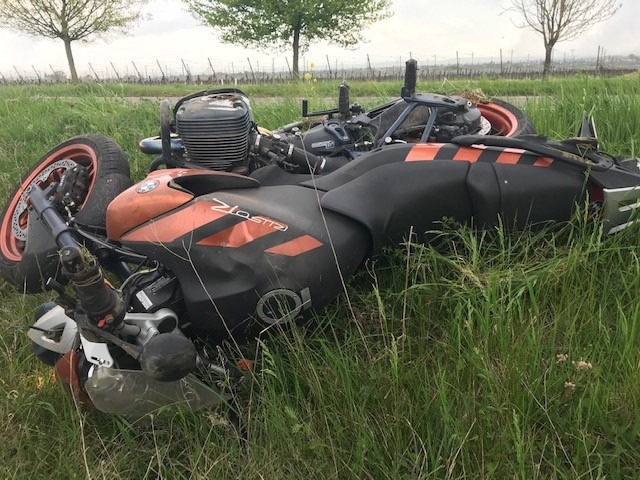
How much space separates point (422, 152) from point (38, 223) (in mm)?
1978

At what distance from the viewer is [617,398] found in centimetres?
151

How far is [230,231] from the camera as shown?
6.06 feet

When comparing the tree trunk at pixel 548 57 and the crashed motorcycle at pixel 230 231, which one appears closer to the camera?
the crashed motorcycle at pixel 230 231

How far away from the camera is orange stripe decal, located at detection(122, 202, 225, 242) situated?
1.85 m

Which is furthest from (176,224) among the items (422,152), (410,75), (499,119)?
(499,119)

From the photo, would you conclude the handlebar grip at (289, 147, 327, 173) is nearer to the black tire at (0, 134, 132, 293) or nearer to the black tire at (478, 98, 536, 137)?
the black tire at (0, 134, 132, 293)

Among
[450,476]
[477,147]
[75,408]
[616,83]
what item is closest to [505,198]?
[477,147]

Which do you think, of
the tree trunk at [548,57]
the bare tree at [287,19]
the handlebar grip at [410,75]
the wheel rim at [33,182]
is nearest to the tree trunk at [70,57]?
the bare tree at [287,19]

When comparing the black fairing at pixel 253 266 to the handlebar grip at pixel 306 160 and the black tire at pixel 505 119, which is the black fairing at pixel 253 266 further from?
the black tire at pixel 505 119

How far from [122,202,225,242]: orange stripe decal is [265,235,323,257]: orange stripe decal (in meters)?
0.24

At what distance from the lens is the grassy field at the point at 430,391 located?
1449 millimetres

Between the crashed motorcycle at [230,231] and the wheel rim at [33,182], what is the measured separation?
535 millimetres

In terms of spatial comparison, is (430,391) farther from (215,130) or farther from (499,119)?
(499,119)

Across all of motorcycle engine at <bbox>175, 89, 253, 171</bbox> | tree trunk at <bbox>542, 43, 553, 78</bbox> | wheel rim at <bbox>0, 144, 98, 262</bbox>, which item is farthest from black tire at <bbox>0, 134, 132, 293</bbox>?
tree trunk at <bbox>542, 43, 553, 78</bbox>
